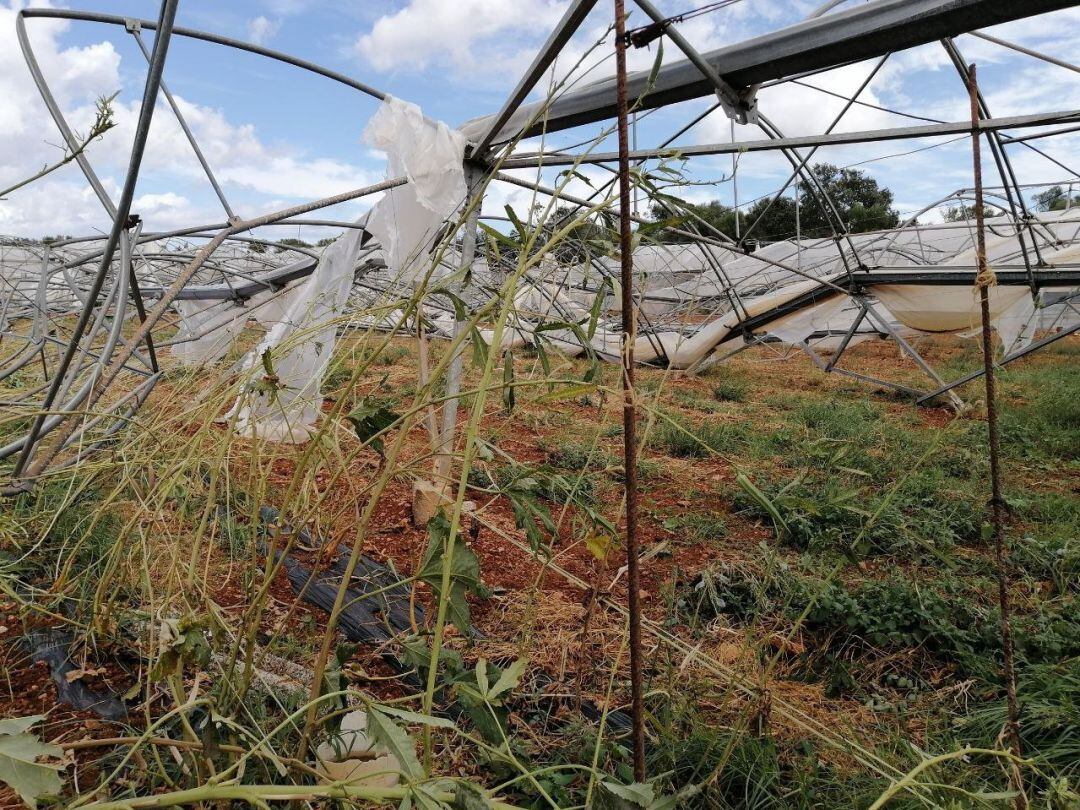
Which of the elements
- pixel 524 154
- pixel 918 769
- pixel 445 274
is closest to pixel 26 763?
pixel 918 769

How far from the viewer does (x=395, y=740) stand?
2.72 feet

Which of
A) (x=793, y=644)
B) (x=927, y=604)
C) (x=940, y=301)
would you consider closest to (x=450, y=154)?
(x=793, y=644)

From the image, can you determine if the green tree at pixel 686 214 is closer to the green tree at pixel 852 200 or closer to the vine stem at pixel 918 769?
the vine stem at pixel 918 769

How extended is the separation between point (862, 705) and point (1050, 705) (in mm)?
499

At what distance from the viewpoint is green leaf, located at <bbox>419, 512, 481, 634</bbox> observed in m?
1.10

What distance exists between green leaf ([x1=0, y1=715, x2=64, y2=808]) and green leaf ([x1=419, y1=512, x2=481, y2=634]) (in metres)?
0.49

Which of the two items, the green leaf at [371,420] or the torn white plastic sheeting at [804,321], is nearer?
the green leaf at [371,420]

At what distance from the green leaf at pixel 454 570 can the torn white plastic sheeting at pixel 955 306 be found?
6.96 m

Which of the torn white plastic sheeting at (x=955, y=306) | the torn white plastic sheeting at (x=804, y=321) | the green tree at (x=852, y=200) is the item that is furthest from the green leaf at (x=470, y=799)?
the green tree at (x=852, y=200)

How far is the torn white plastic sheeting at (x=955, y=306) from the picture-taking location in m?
6.89

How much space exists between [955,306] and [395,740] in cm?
780

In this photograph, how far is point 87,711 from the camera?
1.91 metres

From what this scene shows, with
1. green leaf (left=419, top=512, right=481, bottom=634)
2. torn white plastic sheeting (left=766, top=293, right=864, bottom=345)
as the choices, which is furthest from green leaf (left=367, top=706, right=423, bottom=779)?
torn white plastic sheeting (left=766, top=293, right=864, bottom=345)

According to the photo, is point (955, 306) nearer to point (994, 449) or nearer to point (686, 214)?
point (994, 449)
